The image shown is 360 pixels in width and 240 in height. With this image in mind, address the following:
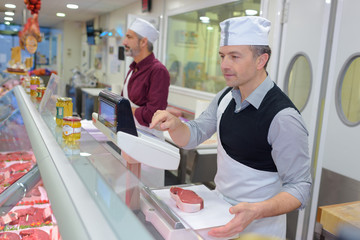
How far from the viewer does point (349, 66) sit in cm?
255

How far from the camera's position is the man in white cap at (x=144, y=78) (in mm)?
2555

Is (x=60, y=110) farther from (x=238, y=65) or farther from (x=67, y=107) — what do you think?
(x=238, y=65)

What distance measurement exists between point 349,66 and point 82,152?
209cm

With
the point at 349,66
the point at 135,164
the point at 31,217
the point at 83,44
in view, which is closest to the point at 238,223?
the point at 135,164

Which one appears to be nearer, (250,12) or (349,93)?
(349,93)

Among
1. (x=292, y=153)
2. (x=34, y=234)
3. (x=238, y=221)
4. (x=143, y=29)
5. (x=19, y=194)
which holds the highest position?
(x=143, y=29)

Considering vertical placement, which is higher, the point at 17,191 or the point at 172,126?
the point at 172,126

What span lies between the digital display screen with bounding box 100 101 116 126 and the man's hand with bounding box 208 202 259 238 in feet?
1.57

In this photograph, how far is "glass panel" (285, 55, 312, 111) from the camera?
9.61ft

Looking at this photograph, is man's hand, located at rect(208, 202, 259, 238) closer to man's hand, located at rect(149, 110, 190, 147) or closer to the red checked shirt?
man's hand, located at rect(149, 110, 190, 147)

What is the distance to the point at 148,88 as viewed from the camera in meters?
2.65

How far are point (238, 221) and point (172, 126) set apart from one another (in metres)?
0.64

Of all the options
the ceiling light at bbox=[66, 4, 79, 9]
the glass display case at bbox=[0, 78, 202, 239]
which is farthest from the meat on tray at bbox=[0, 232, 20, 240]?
the ceiling light at bbox=[66, 4, 79, 9]

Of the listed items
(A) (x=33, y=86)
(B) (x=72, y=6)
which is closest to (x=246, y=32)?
(A) (x=33, y=86)
